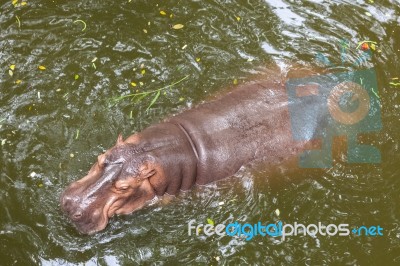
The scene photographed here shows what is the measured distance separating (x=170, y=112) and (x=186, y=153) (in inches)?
41.4

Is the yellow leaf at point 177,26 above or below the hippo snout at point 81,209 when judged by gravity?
above

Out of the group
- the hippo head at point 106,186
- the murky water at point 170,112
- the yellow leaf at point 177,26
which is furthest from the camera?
the yellow leaf at point 177,26

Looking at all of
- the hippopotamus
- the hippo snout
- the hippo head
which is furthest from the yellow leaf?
the hippo snout

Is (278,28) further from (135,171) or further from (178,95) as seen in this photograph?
(135,171)

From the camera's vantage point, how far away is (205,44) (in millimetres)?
7598

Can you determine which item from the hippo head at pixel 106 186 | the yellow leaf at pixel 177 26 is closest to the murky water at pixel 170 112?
the yellow leaf at pixel 177 26

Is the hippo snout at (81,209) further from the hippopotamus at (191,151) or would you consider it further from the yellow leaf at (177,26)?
the yellow leaf at (177,26)

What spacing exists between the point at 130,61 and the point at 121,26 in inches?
27.5

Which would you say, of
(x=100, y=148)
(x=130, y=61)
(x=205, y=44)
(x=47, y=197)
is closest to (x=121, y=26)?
(x=130, y=61)

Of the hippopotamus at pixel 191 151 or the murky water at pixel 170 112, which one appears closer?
the hippopotamus at pixel 191 151

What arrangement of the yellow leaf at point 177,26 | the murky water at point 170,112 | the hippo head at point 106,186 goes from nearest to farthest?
the hippo head at point 106,186
the murky water at point 170,112
the yellow leaf at point 177,26

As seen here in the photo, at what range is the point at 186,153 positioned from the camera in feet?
19.3

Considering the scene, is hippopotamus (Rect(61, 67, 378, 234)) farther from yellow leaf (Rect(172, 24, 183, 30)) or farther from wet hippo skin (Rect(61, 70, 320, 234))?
yellow leaf (Rect(172, 24, 183, 30))

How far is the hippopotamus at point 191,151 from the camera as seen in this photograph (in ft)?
17.7
